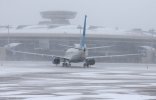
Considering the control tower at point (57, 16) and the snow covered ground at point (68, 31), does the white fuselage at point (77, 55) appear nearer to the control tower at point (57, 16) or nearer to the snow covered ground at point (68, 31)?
the snow covered ground at point (68, 31)

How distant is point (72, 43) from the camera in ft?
438

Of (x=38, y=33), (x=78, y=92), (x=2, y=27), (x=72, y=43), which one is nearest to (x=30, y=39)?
(x=38, y=33)

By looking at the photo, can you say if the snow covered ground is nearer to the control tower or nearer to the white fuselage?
the control tower

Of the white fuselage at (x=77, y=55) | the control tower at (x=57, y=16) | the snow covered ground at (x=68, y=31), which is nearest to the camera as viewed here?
the white fuselage at (x=77, y=55)

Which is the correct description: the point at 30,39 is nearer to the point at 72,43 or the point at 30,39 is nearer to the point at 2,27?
the point at 72,43

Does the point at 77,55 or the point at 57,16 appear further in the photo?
the point at 57,16

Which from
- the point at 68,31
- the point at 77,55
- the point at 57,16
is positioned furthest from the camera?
the point at 57,16

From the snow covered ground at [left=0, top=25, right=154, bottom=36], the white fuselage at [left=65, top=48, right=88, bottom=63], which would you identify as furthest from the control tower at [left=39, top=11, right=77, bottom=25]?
the white fuselage at [left=65, top=48, right=88, bottom=63]

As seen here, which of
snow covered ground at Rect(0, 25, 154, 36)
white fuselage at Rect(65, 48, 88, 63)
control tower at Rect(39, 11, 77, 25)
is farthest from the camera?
control tower at Rect(39, 11, 77, 25)

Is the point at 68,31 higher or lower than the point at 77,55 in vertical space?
higher

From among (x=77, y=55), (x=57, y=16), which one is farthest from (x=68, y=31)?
(x=77, y=55)

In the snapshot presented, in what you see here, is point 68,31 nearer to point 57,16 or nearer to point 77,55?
point 57,16

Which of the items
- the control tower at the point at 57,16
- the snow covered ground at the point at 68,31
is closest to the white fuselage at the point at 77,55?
the snow covered ground at the point at 68,31

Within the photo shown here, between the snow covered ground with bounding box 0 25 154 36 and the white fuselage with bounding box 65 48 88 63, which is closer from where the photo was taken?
the white fuselage with bounding box 65 48 88 63
